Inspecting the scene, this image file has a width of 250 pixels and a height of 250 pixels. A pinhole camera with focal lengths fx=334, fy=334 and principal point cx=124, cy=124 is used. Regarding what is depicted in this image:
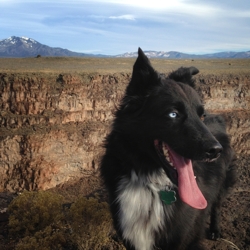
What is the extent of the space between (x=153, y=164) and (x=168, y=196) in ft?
1.25

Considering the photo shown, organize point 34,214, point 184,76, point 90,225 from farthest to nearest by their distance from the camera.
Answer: point 34,214
point 90,225
point 184,76

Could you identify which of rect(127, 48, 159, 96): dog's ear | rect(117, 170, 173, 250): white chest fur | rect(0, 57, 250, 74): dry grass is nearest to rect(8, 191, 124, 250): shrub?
rect(117, 170, 173, 250): white chest fur

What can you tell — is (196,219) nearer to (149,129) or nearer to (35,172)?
(149,129)

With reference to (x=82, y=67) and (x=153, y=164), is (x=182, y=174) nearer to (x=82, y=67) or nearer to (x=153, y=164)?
(x=153, y=164)

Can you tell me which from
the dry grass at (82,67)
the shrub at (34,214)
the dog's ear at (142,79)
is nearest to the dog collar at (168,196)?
the dog's ear at (142,79)

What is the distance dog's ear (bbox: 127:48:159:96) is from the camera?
361 cm

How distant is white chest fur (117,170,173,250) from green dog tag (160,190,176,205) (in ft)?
0.18

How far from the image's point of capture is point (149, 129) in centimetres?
355

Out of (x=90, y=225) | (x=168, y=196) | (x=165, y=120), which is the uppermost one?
(x=165, y=120)

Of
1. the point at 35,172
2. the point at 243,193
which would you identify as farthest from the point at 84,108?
the point at 243,193

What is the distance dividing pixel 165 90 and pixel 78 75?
20.1 meters

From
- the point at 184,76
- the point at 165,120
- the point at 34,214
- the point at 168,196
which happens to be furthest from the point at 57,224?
the point at 184,76

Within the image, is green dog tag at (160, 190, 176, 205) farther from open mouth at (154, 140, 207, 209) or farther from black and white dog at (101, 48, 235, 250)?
open mouth at (154, 140, 207, 209)

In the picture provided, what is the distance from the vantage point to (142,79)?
3.68 meters
